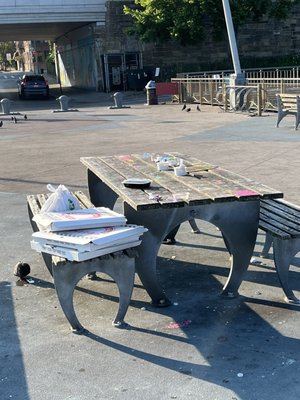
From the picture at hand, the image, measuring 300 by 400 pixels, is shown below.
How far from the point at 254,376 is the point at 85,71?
44.3 m

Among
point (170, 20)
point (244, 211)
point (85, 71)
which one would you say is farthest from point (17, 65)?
point (244, 211)

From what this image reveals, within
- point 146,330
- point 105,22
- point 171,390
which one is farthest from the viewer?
point 105,22

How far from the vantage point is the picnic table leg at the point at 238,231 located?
14.5 feet

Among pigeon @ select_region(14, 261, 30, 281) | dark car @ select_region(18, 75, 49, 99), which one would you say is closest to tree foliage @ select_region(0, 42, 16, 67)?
dark car @ select_region(18, 75, 49, 99)

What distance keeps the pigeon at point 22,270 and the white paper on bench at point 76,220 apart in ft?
3.53

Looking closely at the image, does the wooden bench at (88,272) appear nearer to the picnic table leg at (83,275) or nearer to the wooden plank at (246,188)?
the picnic table leg at (83,275)

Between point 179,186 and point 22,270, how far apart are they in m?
1.78

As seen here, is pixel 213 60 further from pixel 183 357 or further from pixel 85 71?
pixel 183 357

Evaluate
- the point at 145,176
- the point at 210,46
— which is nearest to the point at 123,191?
the point at 145,176

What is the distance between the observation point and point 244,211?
444cm

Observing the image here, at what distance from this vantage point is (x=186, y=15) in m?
36.7

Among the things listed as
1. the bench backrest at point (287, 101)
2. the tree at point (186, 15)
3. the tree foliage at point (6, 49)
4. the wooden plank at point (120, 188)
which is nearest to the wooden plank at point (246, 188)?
the wooden plank at point (120, 188)

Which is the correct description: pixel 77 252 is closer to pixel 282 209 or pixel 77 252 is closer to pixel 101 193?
pixel 282 209

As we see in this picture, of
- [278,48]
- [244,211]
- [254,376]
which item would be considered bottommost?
[254,376]
